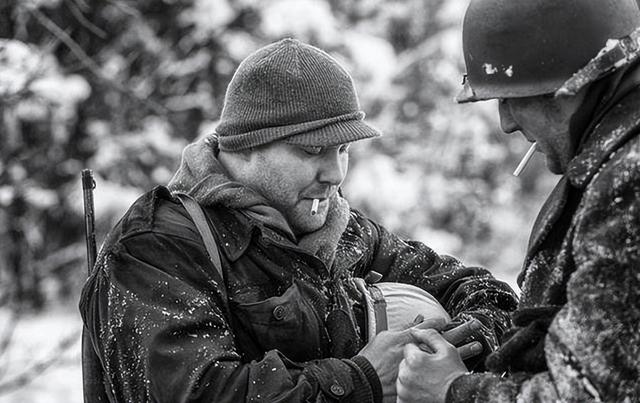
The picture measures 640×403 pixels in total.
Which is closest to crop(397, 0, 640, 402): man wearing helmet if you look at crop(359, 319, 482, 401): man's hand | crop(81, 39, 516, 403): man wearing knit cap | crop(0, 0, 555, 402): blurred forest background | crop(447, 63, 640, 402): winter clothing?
crop(447, 63, 640, 402): winter clothing

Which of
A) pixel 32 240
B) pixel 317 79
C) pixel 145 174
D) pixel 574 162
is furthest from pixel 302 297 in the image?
pixel 32 240

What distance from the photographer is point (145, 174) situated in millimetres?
9086

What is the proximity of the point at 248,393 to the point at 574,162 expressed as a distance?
43.5 inches

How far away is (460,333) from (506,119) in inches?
29.3

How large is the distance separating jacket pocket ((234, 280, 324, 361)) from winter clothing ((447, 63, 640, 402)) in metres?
0.64

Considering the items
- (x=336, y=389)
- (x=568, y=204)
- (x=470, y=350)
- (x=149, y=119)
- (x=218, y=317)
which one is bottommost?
(x=336, y=389)

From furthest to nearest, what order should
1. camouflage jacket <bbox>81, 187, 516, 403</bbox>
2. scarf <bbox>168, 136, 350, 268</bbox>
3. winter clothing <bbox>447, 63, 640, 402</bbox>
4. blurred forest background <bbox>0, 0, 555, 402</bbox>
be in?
blurred forest background <bbox>0, 0, 555, 402</bbox>, scarf <bbox>168, 136, 350, 268</bbox>, camouflage jacket <bbox>81, 187, 516, 403</bbox>, winter clothing <bbox>447, 63, 640, 402</bbox>

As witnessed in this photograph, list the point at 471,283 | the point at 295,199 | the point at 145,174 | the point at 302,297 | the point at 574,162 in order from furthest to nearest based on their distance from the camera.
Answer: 1. the point at 145,174
2. the point at 471,283
3. the point at 295,199
4. the point at 302,297
5. the point at 574,162

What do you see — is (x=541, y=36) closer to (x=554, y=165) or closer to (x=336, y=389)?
(x=554, y=165)

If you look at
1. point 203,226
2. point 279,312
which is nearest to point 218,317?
point 279,312

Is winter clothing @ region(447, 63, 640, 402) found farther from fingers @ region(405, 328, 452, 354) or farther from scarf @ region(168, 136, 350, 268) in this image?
scarf @ region(168, 136, 350, 268)

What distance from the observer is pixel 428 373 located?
8.17 ft

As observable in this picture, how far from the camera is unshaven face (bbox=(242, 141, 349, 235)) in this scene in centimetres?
304

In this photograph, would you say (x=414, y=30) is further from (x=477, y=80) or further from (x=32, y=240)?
(x=477, y=80)
